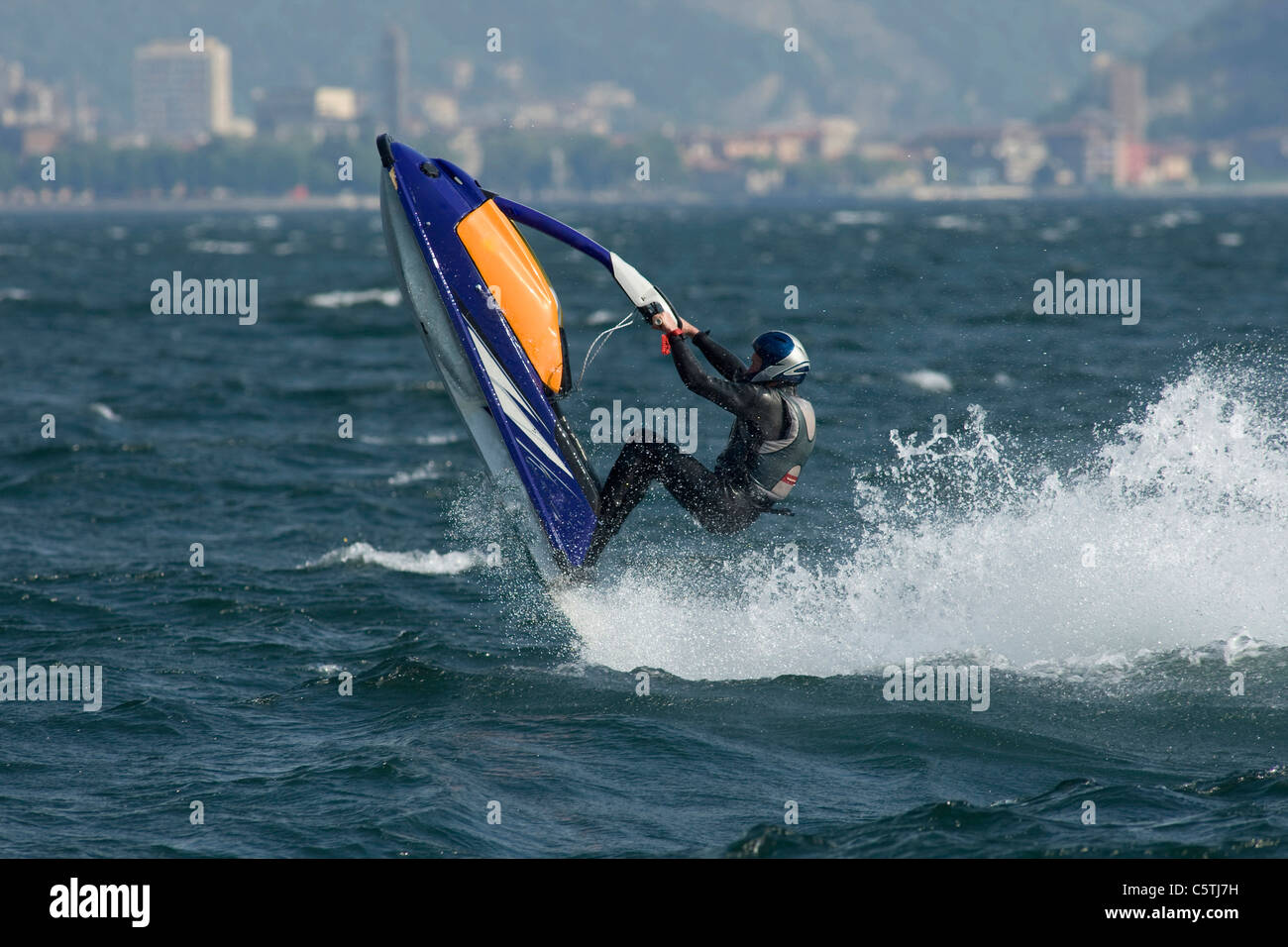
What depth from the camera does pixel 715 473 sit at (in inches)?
463

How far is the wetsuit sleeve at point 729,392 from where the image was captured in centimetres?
1067

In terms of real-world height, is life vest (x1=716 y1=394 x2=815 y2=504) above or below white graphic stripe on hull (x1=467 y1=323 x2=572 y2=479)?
below

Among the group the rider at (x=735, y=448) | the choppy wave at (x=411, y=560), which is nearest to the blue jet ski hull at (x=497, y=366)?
the rider at (x=735, y=448)

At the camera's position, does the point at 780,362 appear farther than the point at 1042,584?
No

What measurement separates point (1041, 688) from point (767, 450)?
258cm

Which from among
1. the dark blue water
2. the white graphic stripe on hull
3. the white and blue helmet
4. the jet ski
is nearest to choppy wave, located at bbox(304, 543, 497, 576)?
the dark blue water

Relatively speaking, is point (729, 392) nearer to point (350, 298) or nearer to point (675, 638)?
point (675, 638)

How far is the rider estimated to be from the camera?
35.9 ft

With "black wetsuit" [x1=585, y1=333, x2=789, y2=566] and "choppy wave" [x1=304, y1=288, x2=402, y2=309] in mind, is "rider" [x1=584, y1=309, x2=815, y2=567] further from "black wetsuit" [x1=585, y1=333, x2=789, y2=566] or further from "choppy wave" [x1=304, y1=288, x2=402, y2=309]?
"choppy wave" [x1=304, y1=288, x2=402, y2=309]

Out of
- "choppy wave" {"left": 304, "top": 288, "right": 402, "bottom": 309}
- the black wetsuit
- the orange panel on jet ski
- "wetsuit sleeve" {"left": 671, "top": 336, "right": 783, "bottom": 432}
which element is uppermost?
"choppy wave" {"left": 304, "top": 288, "right": 402, "bottom": 309}

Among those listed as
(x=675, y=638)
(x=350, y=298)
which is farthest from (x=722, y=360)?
(x=350, y=298)

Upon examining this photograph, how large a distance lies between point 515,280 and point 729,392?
250cm

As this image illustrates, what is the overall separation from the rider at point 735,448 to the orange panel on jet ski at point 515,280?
132 cm

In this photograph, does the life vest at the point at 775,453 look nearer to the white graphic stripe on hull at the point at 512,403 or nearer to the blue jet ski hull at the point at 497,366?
the blue jet ski hull at the point at 497,366
